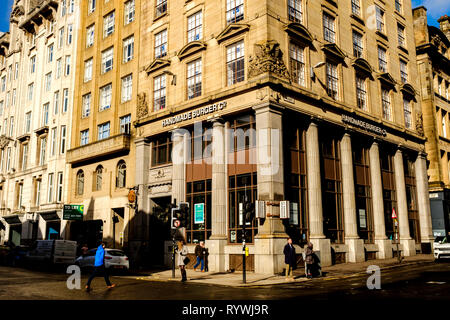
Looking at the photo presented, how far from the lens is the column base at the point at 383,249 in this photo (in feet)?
99.6

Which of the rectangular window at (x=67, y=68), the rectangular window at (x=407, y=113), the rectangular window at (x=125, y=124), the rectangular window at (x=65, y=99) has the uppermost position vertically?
the rectangular window at (x=67, y=68)

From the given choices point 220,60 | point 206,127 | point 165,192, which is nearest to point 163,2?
point 220,60

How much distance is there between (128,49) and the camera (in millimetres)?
36969

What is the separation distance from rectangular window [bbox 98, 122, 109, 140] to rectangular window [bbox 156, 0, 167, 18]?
10.8 metres

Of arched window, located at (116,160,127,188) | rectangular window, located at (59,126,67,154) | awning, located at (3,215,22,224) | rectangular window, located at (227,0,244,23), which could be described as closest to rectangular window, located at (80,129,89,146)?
rectangular window, located at (59,126,67,154)

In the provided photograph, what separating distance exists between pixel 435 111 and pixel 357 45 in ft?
51.0

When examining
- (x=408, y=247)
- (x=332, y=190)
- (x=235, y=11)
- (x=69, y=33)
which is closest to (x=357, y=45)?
(x=235, y=11)

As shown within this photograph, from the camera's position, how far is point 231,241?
25.4 meters

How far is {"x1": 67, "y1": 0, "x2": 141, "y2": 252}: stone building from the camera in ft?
114

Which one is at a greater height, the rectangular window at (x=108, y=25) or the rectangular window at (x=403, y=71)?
the rectangular window at (x=108, y=25)

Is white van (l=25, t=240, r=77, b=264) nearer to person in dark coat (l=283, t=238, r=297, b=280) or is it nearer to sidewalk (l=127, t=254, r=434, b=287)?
sidewalk (l=127, t=254, r=434, b=287)

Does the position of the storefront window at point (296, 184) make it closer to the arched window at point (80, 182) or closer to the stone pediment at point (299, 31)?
the stone pediment at point (299, 31)

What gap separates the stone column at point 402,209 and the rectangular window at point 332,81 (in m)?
9.35

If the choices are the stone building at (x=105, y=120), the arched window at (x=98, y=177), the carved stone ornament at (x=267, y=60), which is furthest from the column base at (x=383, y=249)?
the arched window at (x=98, y=177)
